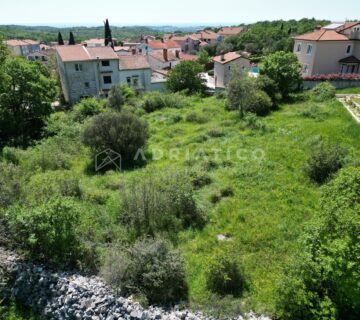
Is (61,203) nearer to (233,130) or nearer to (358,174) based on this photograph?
(358,174)

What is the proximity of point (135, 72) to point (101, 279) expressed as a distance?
3042 cm

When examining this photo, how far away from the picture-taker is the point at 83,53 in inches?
1308

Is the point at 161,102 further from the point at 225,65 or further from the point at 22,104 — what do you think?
the point at 225,65

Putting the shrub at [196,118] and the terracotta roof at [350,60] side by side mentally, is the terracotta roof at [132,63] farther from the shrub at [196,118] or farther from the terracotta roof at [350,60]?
the terracotta roof at [350,60]

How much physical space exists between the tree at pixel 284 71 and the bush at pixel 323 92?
197 centimetres

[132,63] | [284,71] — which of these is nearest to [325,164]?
[284,71]

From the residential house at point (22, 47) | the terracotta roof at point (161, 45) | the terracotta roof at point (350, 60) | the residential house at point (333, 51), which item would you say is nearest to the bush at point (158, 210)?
the residential house at point (333, 51)

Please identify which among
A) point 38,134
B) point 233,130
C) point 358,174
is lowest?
point 38,134

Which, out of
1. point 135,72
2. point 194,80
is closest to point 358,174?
point 194,80

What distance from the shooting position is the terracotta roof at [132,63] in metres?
34.6

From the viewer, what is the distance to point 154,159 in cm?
1695

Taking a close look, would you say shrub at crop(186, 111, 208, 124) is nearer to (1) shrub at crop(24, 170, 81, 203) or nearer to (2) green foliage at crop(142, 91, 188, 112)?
(2) green foliage at crop(142, 91, 188, 112)

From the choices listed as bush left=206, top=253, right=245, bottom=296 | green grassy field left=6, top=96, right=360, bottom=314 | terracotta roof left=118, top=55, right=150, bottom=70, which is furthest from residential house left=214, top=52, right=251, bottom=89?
bush left=206, top=253, right=245, bottom=296

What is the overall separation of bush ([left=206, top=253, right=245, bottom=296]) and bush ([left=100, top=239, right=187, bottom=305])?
739 mm
